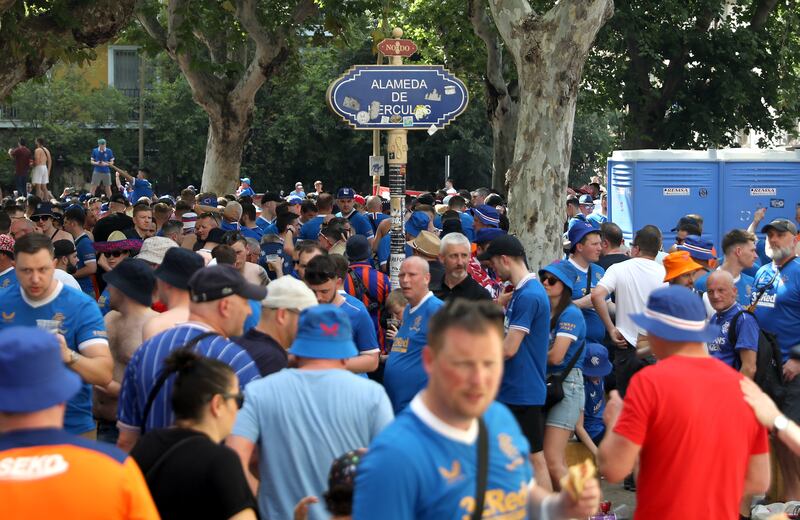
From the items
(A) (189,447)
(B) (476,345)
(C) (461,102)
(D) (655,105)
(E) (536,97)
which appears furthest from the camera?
(D) (655,105)

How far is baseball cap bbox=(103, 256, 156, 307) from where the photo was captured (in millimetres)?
6844

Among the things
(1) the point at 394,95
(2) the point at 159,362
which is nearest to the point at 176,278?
(2) the point at 159,362

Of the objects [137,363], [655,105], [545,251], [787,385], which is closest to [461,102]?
[787,385]

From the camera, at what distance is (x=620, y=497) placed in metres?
9.32

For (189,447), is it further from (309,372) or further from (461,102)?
(461,102)

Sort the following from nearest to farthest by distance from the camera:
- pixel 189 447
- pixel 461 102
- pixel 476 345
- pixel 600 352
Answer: pixel 476 345 → pixel 189 447 → pixel 600 352 → pixel 461 102

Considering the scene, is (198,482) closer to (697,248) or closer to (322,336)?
(322,336)

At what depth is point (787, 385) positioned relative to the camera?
8.53 m

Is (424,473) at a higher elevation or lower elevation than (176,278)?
lower

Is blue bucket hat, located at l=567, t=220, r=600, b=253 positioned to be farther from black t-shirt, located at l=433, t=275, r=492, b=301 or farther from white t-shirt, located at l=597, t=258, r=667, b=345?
black t-shirt, located at l=433, t=275, r=492, b=301

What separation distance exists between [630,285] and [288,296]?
457 centimetres

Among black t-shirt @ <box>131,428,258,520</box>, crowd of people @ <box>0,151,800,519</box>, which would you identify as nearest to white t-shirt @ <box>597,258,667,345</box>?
crowd of people @ <box>0,151,800,519</box>

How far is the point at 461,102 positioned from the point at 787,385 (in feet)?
12.2

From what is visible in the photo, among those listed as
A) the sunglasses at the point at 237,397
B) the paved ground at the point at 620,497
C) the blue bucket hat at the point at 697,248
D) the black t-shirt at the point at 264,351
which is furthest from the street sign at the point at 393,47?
the sunglasses at the point at 237,397
